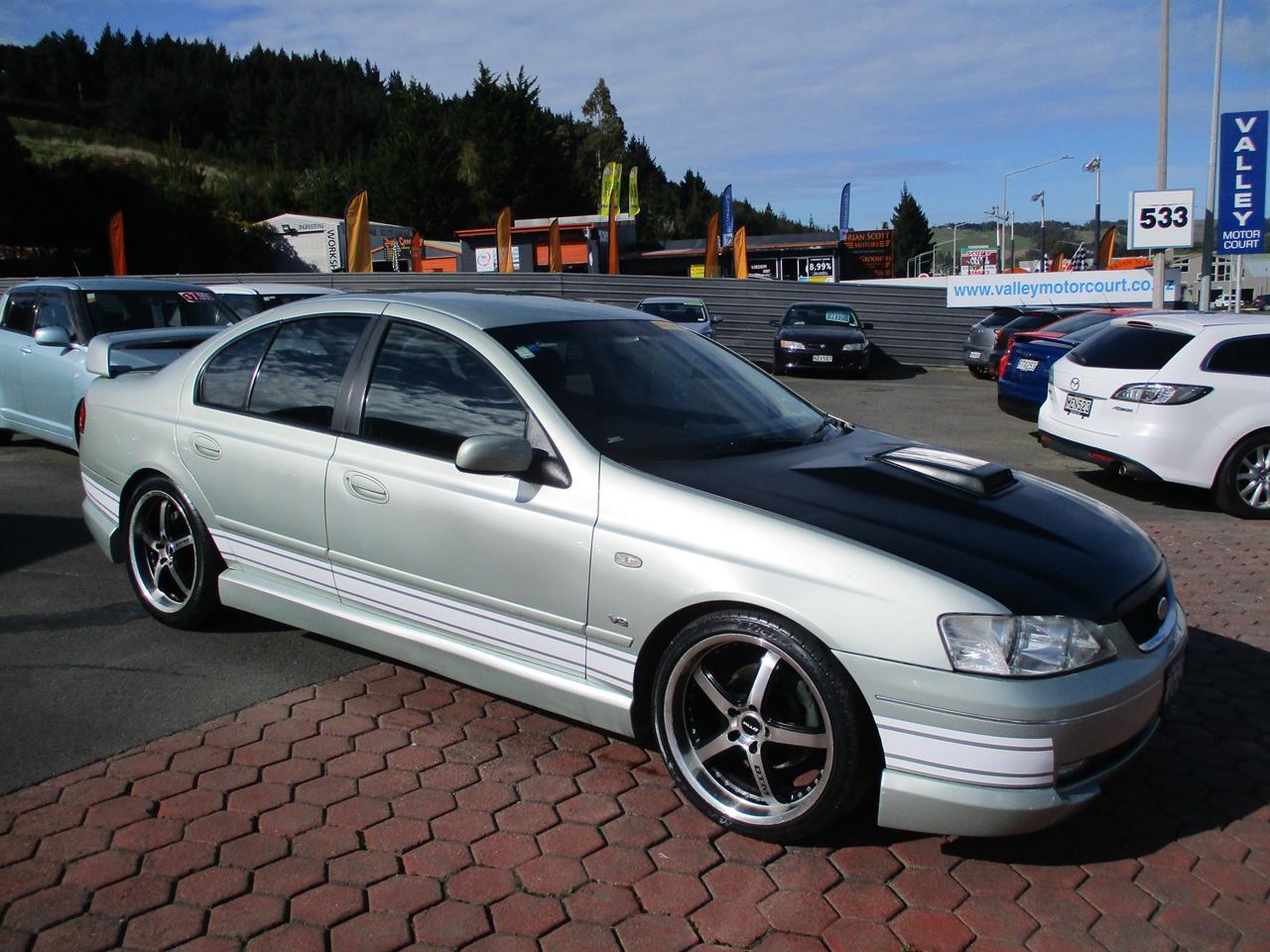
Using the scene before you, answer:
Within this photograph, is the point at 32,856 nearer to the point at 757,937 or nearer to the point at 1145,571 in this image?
the point at 757,937

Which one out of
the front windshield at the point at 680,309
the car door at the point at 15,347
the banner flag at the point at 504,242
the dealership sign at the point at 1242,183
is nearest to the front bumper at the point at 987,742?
the car door at the point at 15,347

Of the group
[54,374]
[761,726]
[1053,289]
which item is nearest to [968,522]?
[761,726]

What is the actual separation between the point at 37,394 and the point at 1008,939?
905cm

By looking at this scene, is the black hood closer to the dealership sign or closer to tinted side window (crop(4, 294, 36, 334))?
tinted side window (crop(4, 294, 36, 334))

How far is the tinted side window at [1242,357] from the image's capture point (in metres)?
8.14

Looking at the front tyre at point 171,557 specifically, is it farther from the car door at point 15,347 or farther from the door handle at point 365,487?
the car door at point 15,347

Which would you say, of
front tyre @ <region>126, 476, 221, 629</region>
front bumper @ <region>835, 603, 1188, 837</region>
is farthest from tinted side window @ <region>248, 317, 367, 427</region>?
front bumper @ <region>835, 603, 1188, 837</region>

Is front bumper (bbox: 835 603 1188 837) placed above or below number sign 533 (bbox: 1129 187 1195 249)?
below

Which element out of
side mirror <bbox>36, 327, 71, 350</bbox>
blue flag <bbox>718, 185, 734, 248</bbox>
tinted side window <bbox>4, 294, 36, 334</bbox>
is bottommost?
side mirror <bbox>36, 327, 71, 350</bbox>

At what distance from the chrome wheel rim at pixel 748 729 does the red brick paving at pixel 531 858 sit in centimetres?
15

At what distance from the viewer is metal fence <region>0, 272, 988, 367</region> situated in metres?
23.6

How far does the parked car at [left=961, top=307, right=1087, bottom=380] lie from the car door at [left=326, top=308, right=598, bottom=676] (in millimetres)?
16919

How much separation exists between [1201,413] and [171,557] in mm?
7455

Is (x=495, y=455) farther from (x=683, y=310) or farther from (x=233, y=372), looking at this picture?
(x=683, y=310)
